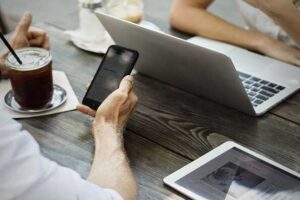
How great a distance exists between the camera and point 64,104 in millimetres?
1188

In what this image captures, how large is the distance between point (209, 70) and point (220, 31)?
1.44 ft

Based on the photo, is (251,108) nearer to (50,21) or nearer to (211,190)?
(211,190)

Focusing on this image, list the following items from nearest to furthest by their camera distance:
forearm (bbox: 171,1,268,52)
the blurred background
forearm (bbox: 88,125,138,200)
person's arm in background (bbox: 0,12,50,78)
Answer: forearm (bbox: 88,125,138,200), person's arm in background (bbox: 0,12,50,78), forearm (bbox: 171,1,268,52), the blurred background

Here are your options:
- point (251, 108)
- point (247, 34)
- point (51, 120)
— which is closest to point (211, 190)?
point (251, 108)

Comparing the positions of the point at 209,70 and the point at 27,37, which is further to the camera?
the point at 27,37

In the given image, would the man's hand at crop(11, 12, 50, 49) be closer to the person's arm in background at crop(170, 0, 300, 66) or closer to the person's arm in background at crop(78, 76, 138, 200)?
the person's arm in background at crop(78, 76, 138, 200)

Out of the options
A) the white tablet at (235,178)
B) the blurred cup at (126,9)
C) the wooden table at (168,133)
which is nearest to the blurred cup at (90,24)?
the blurred cup at (126,9)

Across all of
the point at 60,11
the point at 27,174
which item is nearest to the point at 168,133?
the point at 27,174

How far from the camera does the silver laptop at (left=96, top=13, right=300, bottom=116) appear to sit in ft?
3.59

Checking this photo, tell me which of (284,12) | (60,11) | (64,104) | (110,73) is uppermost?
(284,12)

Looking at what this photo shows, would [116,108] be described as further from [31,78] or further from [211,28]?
[211,28]

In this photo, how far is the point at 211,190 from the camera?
0.90 meters

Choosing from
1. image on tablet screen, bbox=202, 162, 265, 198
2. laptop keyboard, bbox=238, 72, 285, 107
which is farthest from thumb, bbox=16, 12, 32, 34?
image on tablet screen, bbox=202, 162, 265, 198

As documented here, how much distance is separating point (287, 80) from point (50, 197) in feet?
2.56
